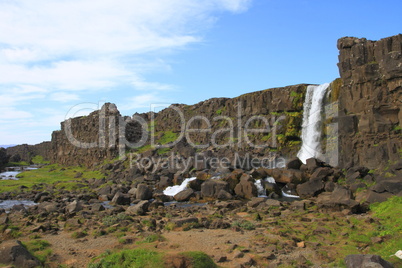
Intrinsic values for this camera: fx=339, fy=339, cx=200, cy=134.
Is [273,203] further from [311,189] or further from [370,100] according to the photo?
[370,100]

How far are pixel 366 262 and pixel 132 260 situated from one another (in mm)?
8505

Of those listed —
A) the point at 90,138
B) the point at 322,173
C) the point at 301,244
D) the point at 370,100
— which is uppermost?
the point at 370,100

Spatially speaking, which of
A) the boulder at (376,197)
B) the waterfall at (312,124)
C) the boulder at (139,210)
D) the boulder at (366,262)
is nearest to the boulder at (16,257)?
the boulder at (139,210)

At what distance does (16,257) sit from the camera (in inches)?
547

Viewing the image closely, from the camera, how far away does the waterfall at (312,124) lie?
49312 mm

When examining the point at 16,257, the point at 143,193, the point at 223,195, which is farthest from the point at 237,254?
the point at 143,193

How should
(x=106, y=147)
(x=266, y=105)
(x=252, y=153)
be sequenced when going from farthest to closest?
(x=106, y=147) < (x=266, y=105) < (x=252, y=153)

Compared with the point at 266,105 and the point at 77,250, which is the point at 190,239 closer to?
the point at 77,250

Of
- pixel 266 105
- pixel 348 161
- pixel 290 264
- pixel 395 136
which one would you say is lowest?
pixel 290 264

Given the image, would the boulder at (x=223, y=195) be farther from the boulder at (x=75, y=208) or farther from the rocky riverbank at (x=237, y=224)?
the boulder at (x=75, y=208)

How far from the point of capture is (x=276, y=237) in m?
18.0

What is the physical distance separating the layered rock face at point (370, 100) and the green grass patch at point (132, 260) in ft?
89.1

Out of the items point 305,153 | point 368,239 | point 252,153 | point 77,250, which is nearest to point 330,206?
point 368,239

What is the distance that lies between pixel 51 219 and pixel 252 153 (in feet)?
121
